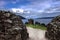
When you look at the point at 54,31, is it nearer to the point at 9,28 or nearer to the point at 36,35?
the point at 36,35

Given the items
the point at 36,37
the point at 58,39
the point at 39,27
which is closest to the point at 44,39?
the point at 36,37

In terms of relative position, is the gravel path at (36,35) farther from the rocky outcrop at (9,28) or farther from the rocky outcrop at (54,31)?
the rocky outcrop at (9,28)

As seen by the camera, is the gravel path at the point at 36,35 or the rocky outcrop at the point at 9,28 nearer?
the rocky outcrop at the point at 9,28

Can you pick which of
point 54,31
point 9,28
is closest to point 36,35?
point 54,31

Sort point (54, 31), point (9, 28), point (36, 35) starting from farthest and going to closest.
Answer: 1. point (36, 35)
2. point (54, 31)
3. point (9, 28)

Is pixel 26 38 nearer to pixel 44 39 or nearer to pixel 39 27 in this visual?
pixel 44 39

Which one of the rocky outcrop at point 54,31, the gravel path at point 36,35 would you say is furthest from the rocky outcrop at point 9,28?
the rocky outcrop at point 54,31

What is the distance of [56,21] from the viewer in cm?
1025

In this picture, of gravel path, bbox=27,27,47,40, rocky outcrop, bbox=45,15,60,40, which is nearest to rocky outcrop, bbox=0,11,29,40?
gravel path, bbox=27,27,47,40

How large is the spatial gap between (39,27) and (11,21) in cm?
471

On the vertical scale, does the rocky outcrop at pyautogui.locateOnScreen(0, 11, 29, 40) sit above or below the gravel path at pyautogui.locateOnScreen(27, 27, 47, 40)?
above

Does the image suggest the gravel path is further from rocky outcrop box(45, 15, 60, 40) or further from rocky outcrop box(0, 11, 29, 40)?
rocky outcrop box(0, 11, 29, 40)

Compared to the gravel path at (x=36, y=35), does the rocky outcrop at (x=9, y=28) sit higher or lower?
higher

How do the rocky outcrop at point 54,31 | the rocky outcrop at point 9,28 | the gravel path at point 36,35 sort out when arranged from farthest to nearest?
the gravel path at point 36,35, the rocky outcrop at point 54,31, the rocky outcrop at point 9,28
